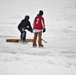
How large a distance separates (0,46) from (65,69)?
17.4 feet

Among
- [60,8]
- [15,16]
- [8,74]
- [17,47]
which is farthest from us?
[60,8]

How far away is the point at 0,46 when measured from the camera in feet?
44.7

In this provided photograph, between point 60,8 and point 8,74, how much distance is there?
80.9 ft

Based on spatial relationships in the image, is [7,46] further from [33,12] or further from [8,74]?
[33,12]

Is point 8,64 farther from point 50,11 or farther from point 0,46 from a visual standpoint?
point 50,11

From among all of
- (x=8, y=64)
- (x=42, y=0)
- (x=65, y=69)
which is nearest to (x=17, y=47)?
(x=8, y=64)

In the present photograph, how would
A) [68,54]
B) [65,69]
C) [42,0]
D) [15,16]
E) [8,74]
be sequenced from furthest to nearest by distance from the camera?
[42,0] < [15,16] < [68,54] < [65,69] < [8,74]

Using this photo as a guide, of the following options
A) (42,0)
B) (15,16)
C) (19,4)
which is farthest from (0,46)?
(42,0)

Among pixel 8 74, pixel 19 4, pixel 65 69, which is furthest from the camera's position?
pixel 19 4

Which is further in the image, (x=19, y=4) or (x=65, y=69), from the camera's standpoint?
(x=19, y=4)

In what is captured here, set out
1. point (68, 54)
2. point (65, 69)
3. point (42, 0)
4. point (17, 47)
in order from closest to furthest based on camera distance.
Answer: point (65, 69), point (68, 54), point (17, 47), point (42, 0)

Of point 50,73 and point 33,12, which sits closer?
point 50,73

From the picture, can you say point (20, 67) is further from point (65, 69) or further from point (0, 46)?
point (0, 46)

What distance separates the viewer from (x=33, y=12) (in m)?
31.8
